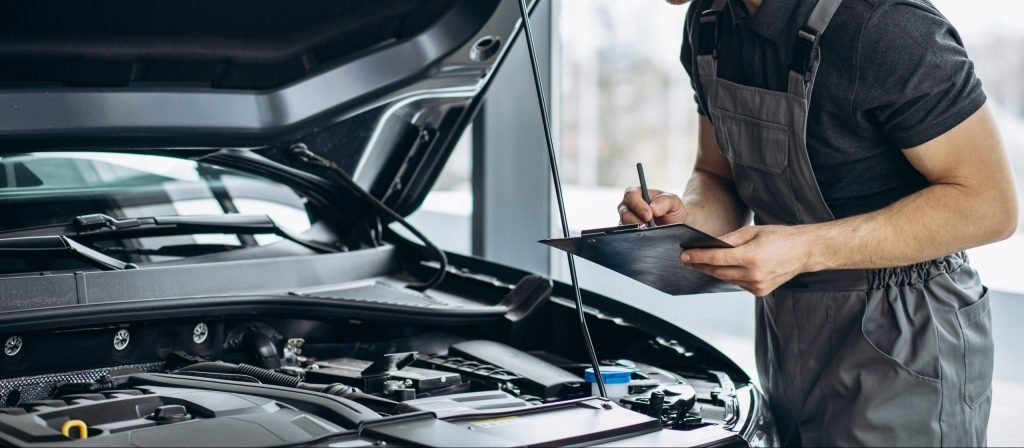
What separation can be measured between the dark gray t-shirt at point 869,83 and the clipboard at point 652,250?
27 cm

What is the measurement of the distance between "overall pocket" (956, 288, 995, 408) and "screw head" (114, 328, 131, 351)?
1264 mm

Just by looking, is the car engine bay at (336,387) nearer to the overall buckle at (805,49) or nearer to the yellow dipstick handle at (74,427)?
the yellow dipstick handle at (74,427)

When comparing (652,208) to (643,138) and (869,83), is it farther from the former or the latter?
(643,138)

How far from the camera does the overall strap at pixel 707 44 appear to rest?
5.67 feet

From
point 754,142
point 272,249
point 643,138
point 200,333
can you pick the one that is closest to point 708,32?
point 754,142

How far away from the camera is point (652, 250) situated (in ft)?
4.52

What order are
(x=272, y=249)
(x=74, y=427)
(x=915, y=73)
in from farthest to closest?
1. (x=272, y=249)
2. (x=915, y=73)
3. (x=74, y=427)

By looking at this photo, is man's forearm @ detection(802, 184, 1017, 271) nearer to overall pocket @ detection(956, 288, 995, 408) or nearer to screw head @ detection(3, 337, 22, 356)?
overall pocket @ detection(956, 288, 995, 408)

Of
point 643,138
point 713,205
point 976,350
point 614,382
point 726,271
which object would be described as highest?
point 643,138

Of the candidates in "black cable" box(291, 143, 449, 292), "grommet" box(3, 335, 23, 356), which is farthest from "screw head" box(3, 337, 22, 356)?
"black cable" box(291, 143, 449, 292)

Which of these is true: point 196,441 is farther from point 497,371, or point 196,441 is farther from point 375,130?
point 375,130

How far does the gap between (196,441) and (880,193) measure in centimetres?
109

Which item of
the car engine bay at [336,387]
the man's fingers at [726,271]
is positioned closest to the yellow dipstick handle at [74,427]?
the car engine bay at [336,387]

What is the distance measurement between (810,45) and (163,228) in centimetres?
108
